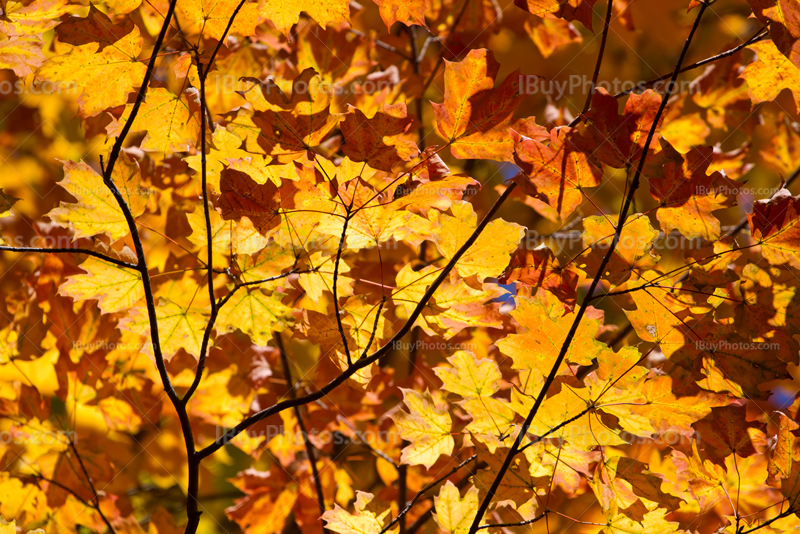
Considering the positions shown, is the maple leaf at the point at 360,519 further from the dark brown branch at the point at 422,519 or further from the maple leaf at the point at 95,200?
the maple leaf at the point at 95,200

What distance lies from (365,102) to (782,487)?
1219 mm

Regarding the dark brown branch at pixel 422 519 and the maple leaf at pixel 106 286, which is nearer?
the maple leaf at pixel 106 286

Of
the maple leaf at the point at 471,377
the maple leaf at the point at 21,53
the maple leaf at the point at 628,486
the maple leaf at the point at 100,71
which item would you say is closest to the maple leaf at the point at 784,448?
the maple leaf at the point at 628,486

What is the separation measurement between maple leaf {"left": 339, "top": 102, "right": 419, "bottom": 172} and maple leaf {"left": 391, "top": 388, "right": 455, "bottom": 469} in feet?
1.46

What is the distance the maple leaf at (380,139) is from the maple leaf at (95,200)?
392mm

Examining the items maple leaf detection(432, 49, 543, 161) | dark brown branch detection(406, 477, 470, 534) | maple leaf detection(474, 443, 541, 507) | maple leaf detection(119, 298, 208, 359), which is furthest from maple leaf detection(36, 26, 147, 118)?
dark brown branch detection(406, 477, 470, 534)

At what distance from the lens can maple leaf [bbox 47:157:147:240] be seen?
35.0 inches

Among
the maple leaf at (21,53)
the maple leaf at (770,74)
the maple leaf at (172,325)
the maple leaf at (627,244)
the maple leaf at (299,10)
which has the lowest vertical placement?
the maple leaf at (172,325)

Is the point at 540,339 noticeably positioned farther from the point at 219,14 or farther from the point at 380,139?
the point at 219,14

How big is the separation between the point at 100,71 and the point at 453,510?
38.4 inches

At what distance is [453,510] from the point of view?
94 centimetres

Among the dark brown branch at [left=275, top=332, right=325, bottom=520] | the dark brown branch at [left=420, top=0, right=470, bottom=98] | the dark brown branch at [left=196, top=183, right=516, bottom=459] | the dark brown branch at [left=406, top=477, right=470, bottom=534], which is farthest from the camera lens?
the dark brown branch at [left=420, top=0, right=470, bottom=98]

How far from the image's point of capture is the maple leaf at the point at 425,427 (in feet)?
3.22

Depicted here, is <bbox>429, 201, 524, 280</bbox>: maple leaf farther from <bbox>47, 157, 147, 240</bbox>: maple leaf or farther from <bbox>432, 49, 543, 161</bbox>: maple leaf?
<bbox>47, 157, 147, 240</bbox>: maple leaf
